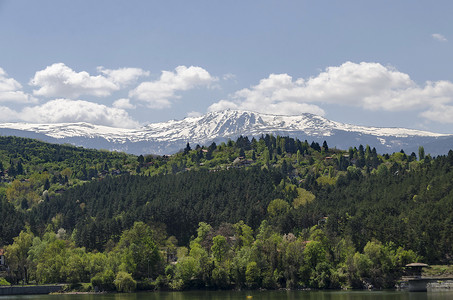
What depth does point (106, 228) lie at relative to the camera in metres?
188

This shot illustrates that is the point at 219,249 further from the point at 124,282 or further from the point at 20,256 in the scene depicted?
the point at 20,256

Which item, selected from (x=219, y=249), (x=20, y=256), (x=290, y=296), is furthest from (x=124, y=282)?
(x=20, y=256)

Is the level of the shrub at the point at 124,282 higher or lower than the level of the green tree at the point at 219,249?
lower

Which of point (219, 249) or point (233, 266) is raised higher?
point (219, 249)

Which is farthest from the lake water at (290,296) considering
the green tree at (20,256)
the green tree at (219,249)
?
the green tree at (20,256)

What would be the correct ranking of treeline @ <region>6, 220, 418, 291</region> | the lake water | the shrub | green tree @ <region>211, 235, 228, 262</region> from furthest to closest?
green tree @ <region>211, 235, 228, 262</region>, the shrub, treeline @ <region>6, 220, 418, 291</region>, the lake water

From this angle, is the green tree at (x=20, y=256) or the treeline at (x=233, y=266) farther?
the green tree at (x=20, y=256)

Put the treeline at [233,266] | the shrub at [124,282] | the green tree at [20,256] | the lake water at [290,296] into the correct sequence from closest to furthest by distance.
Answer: the lake water at [290,296]
the treeline at [233,266]
the shrub at [124,282]
the green tree at [20,256]

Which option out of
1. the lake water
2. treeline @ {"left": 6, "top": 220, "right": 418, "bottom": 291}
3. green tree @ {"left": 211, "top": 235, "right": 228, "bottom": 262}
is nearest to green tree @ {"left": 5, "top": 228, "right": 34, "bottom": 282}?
treeline @ {"left": 6, "top": 220, "right": 418, "bottom": 291}

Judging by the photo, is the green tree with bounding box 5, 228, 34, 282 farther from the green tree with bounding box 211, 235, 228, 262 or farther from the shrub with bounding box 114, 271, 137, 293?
the green tree with bounding box 211, 235, 228, 262

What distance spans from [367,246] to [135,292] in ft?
168

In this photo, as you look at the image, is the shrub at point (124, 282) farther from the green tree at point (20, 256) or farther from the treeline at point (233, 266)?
the green tree at point (20, 256)

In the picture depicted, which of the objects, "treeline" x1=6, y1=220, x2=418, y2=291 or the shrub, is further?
the shrub

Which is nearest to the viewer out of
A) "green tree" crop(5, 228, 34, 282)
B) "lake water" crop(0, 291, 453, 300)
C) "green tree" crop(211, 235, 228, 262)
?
"lake water" crop(0, 291, 453, 300)
